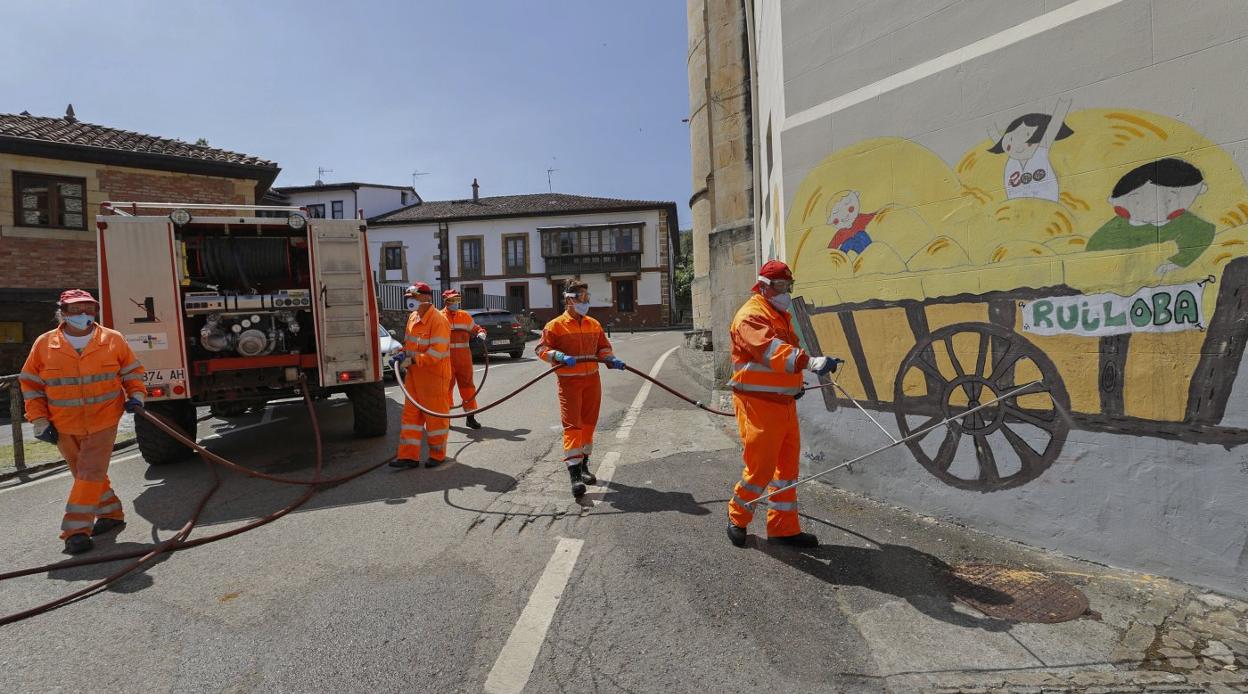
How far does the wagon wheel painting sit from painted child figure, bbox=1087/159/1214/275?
0.77 meters

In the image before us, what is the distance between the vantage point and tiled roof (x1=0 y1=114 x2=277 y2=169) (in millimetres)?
14211

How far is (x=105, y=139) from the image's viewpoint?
15.3m

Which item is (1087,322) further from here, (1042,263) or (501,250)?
(501,250)

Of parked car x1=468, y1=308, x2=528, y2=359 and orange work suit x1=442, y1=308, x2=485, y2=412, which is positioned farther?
parked car x1=468, y1=308, x2=528, y2=359

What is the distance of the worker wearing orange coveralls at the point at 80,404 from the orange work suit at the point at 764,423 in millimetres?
4454

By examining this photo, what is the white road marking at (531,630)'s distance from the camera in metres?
2.45

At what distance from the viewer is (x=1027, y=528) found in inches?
149

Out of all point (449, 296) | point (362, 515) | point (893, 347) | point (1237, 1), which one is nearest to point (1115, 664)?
point (893, 347)

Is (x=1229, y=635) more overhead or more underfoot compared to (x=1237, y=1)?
more underfoot

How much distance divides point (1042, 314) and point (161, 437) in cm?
791

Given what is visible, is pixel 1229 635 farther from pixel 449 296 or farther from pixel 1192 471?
pixel 449 296

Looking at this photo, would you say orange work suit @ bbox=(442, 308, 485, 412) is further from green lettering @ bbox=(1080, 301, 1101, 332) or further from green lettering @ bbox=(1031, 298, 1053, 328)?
green lettering @ bbox=(1080, 301, 1101, 332)

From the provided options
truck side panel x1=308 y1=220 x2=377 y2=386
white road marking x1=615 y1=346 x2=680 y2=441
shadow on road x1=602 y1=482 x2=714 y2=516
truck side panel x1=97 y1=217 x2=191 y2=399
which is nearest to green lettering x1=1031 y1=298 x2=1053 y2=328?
shadow on road x1=602 y1=482 x2=714 y2=516

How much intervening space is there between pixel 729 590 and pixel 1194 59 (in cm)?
371
